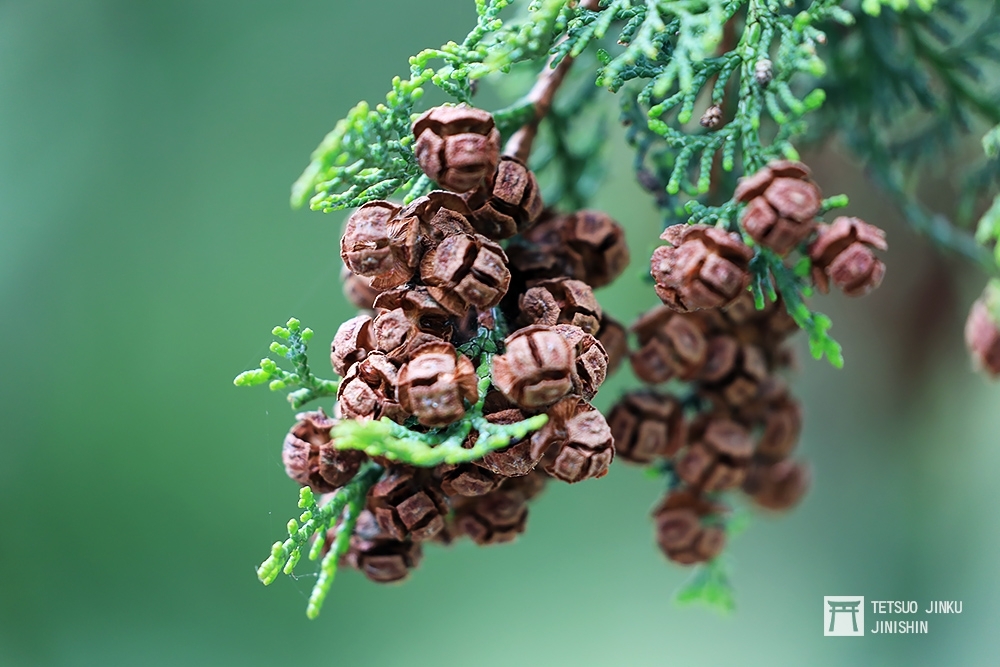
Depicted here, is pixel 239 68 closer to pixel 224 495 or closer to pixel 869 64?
pixel 224 495

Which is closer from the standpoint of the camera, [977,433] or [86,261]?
[977,433]

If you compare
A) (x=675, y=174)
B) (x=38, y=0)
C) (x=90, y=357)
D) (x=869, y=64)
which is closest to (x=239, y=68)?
(x=38, y=0)

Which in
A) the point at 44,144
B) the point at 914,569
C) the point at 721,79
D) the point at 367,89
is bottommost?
the point at 914,569

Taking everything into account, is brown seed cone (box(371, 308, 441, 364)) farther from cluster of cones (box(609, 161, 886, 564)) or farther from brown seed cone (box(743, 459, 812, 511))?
brown seed cone (box(743, 459, 812, 511))

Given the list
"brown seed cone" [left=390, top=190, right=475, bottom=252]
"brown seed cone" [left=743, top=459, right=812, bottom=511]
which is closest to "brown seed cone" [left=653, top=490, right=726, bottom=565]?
"brown seed cone" [left=743, top=459, right=812, bottom=511]

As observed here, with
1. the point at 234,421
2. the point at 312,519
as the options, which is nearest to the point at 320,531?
the point at 312,519

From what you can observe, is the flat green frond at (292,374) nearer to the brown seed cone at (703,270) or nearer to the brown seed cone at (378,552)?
the brown seed cone at (378,552)
